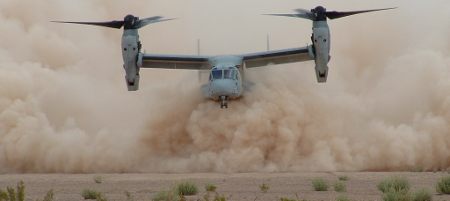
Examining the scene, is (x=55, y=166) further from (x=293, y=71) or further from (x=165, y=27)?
(x=165, y=27)

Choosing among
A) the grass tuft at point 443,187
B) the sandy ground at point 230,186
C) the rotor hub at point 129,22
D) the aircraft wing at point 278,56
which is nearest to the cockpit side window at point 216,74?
the aircraft wing at point 278,56

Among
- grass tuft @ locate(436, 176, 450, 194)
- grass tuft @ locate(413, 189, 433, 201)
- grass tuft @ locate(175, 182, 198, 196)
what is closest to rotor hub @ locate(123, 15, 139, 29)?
grass tuft @ locate(175, 182, 198, 196)

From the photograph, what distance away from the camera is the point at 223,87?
30.7m

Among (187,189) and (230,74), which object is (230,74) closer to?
(230,74)

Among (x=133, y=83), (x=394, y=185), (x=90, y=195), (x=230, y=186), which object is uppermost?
(x=133, y=83)

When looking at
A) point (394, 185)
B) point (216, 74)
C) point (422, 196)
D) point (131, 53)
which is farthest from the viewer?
point (216, 74)

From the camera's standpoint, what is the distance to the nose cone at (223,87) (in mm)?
30688

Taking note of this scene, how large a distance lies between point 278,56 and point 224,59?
2.29m

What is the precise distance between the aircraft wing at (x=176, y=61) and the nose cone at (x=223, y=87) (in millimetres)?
2567

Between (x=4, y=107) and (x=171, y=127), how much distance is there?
7756 millimetres

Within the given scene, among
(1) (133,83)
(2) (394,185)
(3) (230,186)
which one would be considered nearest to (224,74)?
(1) (133,83)

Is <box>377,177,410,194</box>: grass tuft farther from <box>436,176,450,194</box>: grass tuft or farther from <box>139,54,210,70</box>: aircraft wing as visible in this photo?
<box>139,54,210,70</box>: aircraft wing

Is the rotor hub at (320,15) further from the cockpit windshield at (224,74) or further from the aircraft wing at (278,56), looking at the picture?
the cockpit windshield at (224,74)

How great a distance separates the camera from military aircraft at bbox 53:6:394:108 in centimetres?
2998
